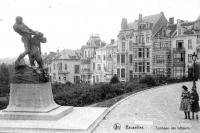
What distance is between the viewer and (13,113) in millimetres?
14344

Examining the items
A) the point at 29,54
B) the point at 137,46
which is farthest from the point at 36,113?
the point at 137,46

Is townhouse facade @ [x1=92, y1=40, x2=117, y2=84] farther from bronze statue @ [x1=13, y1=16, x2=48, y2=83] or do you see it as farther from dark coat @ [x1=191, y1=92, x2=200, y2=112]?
dark coat @ [x1=191, y1=92, x2=200, y2=112]

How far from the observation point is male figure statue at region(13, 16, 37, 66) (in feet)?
49.8

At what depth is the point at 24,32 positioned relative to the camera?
15312 mm

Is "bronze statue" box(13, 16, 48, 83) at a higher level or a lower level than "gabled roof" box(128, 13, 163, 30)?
lower

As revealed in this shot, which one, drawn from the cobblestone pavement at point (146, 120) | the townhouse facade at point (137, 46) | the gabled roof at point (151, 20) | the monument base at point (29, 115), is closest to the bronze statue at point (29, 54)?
the monument base at point (29, 115)

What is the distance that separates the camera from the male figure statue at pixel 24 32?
15.2 meters

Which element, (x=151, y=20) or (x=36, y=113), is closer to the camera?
(x=36, y=113)

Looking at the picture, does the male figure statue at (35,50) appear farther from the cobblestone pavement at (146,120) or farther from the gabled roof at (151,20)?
the gabled roof at (151,20)

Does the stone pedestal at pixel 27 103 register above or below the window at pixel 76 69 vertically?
below

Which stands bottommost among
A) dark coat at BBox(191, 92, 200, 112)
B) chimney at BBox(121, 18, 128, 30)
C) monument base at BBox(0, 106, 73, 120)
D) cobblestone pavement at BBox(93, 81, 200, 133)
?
cobblestone pavement at BBox(93, 81, 200, 133)

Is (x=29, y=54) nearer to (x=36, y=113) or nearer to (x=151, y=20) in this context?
(x=36, y=113)

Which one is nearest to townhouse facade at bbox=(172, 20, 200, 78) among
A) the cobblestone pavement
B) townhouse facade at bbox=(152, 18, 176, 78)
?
townhouse facade at bbox=(152, 18, 176, 78)

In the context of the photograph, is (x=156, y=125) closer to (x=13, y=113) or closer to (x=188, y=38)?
(x=13, y=113)
